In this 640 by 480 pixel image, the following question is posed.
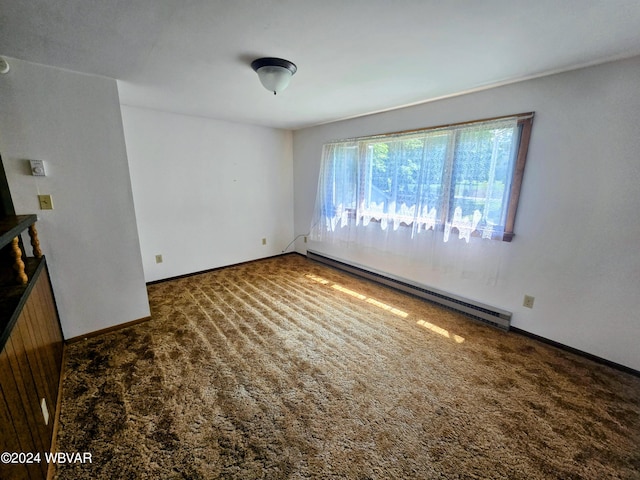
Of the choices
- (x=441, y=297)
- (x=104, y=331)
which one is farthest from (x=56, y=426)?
(x=441, y=297)

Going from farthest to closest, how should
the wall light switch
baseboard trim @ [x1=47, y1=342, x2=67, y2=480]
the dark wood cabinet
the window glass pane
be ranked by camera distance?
the window glass pane → the wall light switch → baseboard trim @ [x1=47, y1=342, x2=67, y2=480] → the dark wood cabinet

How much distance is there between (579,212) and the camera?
204 centimetres

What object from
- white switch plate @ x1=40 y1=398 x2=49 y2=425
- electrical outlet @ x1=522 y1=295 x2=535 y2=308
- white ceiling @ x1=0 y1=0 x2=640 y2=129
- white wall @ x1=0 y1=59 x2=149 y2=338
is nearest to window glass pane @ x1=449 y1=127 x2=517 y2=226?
white ceiling @ x1=0 y1=0 x2=640 y2=129

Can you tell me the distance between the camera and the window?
232 centimetres

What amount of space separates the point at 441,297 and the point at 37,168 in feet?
12.5

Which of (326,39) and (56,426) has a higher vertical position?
(326,39)

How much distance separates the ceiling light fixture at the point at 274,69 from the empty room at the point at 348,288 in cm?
2

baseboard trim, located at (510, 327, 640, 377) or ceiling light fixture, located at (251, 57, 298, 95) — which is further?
baseboard trim, located at (510, 327, 640, 377)

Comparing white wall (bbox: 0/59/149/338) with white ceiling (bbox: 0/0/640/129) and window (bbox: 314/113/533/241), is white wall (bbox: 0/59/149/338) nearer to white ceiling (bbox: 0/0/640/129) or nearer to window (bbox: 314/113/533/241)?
white ceiling (bbox: 0/0/640/129)

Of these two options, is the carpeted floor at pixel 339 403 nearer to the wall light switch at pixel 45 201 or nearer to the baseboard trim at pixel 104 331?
the baseboard trim at pixel 104 331

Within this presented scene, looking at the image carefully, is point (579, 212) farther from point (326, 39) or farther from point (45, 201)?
point (45, 201)

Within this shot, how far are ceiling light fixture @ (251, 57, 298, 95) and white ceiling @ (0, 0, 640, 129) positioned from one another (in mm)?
38

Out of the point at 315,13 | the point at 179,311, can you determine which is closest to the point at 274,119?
the point at 315,13

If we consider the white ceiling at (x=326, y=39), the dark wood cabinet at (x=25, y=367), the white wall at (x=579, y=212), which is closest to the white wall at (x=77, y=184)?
the white ceiling at (x=326, y=39)
